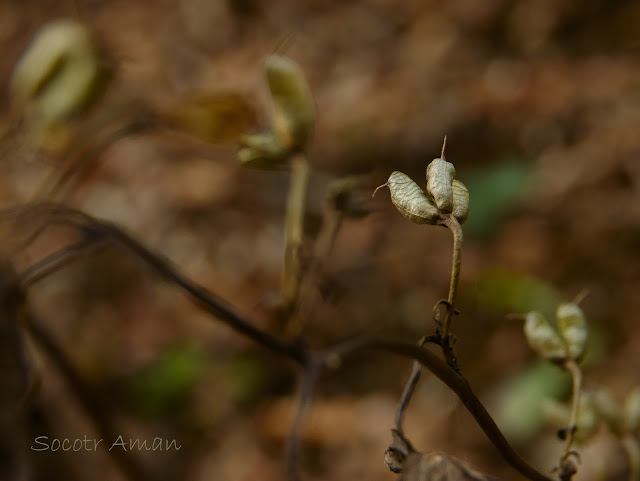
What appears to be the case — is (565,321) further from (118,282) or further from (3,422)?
(118,282)

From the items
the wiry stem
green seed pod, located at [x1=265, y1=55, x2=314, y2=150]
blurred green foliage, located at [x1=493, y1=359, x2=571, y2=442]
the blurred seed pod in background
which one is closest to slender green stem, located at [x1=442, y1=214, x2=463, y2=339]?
the wiry stem

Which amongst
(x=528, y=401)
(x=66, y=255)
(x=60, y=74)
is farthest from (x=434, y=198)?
(x=528, y=401)

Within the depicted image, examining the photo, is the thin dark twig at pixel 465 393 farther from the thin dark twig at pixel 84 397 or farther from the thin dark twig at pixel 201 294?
the thin dark twig at pixel 84 397

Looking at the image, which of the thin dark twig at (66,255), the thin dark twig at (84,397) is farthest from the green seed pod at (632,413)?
the thin dark twig at (84,397)

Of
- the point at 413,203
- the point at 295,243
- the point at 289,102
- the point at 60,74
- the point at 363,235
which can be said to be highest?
the point at 363,235

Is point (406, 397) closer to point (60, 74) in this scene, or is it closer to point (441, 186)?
point (441, 186)

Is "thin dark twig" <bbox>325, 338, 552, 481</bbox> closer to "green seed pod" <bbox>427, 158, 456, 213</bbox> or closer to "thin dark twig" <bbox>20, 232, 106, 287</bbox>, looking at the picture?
"green seed pod" <bbox>427, 158, 456, 213</bbox>
